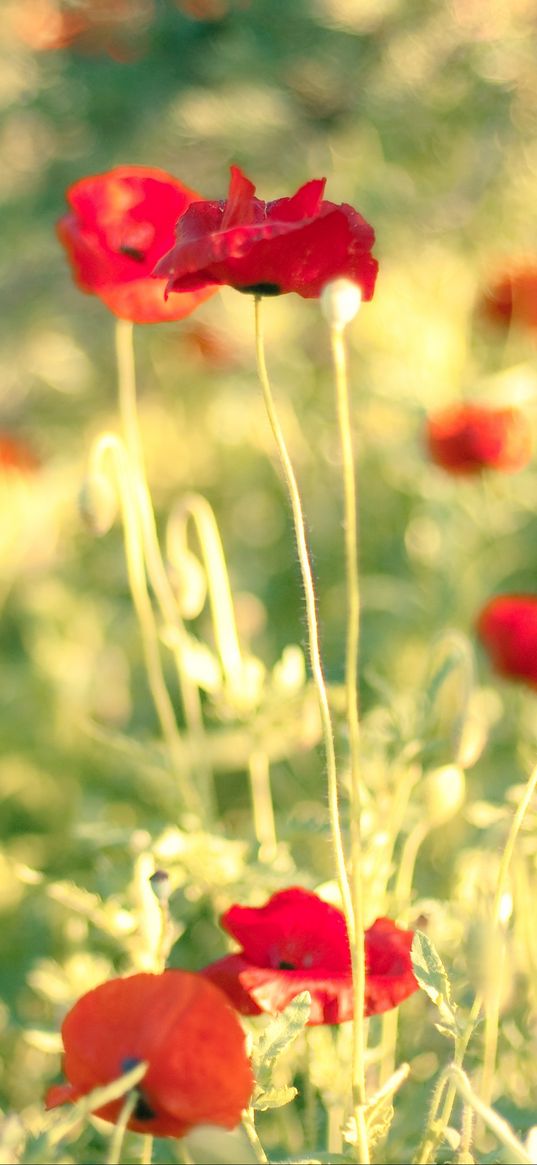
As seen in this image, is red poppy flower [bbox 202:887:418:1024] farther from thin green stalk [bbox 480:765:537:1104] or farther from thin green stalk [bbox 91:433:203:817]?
thin green stalk [bbox 91:433:203:817]

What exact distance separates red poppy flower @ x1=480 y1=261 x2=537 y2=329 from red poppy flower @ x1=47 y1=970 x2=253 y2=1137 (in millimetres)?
1312

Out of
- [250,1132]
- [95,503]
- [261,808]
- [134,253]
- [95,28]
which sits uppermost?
[95,28]

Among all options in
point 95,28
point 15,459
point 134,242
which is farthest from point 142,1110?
point 95,28

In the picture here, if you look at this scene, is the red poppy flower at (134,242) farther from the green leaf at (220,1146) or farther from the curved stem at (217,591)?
the green leaf at (220,1146)

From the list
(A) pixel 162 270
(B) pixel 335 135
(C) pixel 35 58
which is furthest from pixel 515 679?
(C) pixel 35 58

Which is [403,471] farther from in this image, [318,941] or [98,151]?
[318,941]

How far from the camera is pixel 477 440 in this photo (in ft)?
4.89

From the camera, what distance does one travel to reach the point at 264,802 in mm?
1204

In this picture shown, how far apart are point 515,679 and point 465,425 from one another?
38cm

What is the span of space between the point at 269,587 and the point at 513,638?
814mm

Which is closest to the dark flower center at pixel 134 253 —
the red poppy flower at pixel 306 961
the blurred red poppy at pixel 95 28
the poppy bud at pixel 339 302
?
the poppy bud at pixel 339 302

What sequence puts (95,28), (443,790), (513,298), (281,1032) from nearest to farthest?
(281,1032), (443,790), (513,298), (95,28)

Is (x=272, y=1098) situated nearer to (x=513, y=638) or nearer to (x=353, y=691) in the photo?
(x=353, y=691)

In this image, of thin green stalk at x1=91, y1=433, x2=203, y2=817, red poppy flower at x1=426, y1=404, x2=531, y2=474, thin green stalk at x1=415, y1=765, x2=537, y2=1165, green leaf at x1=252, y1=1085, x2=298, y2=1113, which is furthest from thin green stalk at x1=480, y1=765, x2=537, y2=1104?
red poppy flower at x1=426, y1=404, x2=531, y2=474
